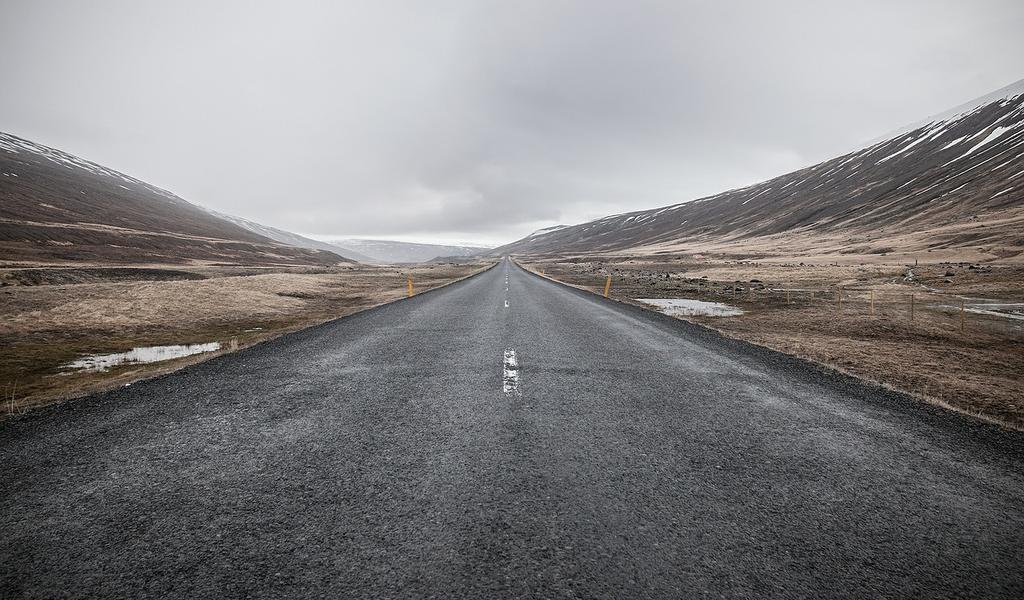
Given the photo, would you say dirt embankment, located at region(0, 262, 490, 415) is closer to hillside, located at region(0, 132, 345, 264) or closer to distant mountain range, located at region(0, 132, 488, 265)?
distant mountain range, located at region(0, 132, 488, 265)

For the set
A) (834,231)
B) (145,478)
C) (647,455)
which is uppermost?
(834,231)

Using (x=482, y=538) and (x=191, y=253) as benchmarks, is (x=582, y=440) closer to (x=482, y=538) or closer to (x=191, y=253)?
(x=482, y=538)

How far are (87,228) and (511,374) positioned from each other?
125 m

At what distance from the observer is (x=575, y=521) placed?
3.25 m

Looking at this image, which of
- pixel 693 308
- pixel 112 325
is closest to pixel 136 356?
pixel 112 325

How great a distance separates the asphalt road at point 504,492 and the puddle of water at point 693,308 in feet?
34.9

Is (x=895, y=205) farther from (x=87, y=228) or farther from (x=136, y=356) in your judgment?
(x=87, y=228)

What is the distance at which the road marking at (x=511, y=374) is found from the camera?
6504 millimetres

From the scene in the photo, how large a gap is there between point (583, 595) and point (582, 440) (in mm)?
2251

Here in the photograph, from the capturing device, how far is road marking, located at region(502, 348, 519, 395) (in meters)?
6.50

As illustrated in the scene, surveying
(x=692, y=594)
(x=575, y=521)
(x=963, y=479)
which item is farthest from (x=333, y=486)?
(x=963, y=479)

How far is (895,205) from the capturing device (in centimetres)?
9950

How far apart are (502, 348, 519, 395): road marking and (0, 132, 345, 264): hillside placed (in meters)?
74.2

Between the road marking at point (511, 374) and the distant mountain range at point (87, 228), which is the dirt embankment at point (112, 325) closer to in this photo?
the road marking at point (511, 374)
